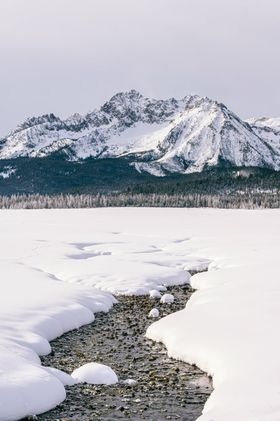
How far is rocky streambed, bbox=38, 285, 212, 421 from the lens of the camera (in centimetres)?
1672

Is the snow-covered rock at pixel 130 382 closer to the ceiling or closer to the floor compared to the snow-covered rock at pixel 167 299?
closer to the ceiling

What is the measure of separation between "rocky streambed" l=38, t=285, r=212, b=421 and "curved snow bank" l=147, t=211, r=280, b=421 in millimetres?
779

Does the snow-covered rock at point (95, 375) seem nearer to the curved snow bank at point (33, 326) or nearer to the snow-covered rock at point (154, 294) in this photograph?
the curved snow bank at point (33, 326)

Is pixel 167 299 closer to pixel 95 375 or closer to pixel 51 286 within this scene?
pixel 51 286

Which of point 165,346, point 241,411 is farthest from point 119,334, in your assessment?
point 241,411

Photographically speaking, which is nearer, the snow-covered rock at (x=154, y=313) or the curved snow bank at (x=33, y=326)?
the curved snow bank at (x=33, y=326)

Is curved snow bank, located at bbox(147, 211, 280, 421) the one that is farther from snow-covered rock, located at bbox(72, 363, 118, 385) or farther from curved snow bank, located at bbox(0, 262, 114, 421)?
curved snow bank, located at bbox(0, 262, 114, 421)

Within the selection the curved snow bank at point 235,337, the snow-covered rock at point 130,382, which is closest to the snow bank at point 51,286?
the snow-covered rock at point 130,382

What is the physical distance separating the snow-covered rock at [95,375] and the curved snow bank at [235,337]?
11.9 ft

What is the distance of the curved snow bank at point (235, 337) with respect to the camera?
1531 centimetres

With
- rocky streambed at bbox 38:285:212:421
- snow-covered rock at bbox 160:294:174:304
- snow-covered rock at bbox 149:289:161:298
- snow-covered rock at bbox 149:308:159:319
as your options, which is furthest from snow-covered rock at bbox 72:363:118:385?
snow-covered rock at bbox 149:289:161:298

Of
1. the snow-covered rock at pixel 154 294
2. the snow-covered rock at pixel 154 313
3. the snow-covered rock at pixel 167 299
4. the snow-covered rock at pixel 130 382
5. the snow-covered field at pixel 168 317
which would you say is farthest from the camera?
the snow-covered rock at pixel 154 294

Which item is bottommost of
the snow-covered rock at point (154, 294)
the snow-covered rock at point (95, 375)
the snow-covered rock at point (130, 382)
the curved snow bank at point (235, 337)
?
the snow-covered rock at point (154, 294)

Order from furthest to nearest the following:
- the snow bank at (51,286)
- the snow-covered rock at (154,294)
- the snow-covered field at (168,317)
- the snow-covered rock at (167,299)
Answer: the snow-covered rock at (154,294), the snow-covered rock at (167,299), the snow bank at (51,286), the snow-covered field at (168,317)
